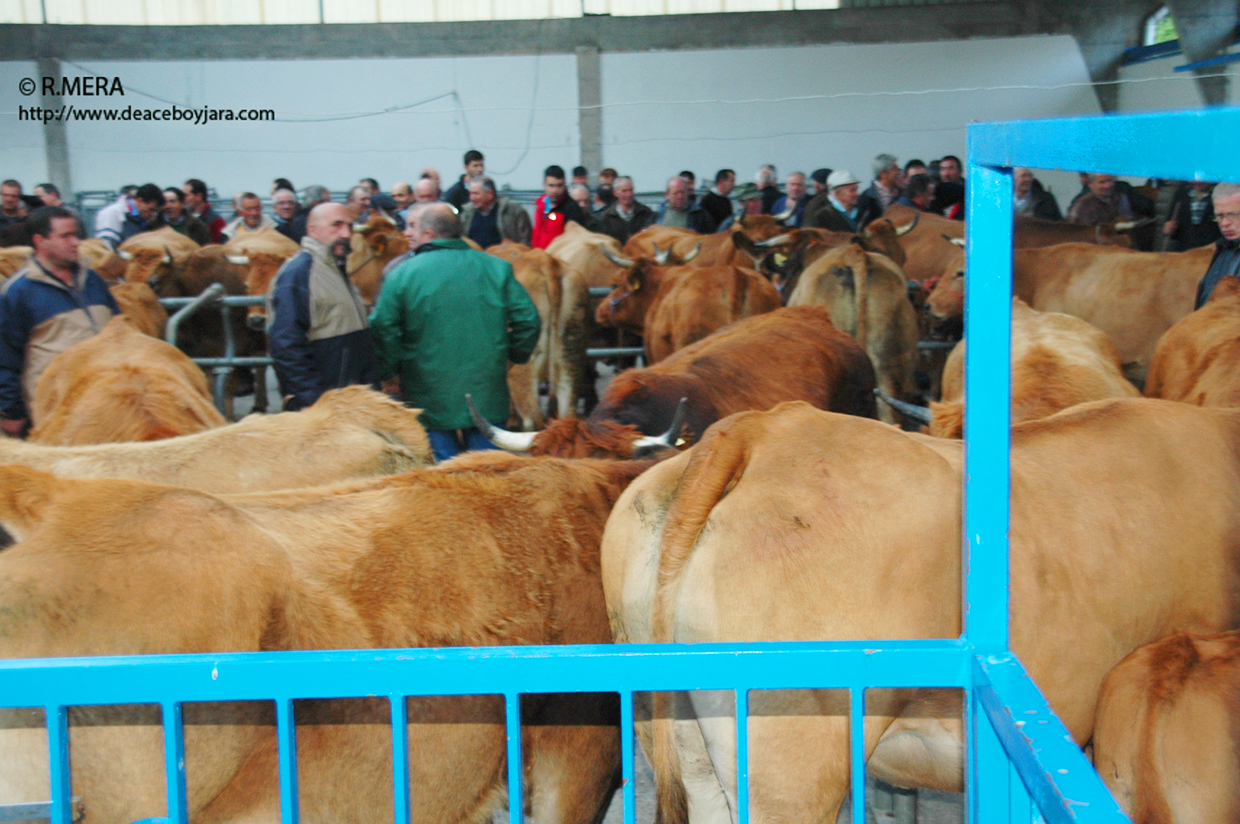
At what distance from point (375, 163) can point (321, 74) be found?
2283 millimetres

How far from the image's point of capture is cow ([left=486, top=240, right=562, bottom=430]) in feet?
26.3

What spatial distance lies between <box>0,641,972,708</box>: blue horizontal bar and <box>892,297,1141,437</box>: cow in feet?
6.34

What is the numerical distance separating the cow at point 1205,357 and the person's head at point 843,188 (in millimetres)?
6296

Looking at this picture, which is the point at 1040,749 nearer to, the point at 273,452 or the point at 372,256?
the point at 273,452

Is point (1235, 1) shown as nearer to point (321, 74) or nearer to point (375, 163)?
point (375, 163)

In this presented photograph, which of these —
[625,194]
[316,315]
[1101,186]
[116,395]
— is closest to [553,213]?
[625,194]

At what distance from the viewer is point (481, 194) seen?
34.5 ft

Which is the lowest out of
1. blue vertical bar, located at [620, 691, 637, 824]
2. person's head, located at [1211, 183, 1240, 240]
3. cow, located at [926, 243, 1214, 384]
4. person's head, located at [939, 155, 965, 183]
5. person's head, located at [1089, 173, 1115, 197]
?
blue vertical bar, located at [620, 691, 637, 824]

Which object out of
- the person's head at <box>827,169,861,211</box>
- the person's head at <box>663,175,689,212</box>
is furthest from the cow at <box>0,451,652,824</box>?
the person's head at <box>663,175,689,212</box>

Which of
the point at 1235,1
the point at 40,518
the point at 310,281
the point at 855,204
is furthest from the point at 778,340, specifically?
the point at 1235,1

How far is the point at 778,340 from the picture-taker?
5.83 m

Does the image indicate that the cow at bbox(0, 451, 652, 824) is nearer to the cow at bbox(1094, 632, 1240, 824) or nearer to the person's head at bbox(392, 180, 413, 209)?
the cow at bbox(1094, 632, 1240, 824)

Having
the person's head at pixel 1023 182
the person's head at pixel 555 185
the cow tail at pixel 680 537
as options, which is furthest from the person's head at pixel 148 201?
the cow tail at pixel 680 537

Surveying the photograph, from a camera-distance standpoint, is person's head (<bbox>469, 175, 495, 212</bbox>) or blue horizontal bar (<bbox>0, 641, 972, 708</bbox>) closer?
blue horizontal bar (<bbox>0, 641, 972, 708</bbox>)
